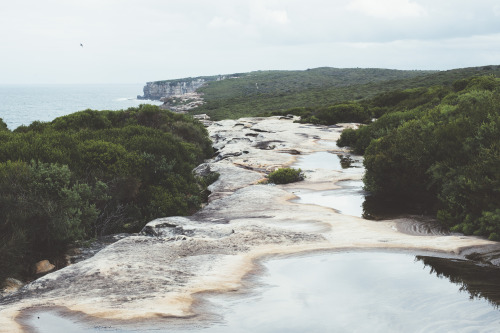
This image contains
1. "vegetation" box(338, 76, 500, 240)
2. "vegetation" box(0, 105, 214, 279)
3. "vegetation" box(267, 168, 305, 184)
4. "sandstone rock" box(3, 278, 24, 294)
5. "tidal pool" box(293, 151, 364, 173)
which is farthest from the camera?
"tidal pool" box(293, 151, 364, 173)

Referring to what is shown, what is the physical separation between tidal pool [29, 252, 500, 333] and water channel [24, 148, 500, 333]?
13mm

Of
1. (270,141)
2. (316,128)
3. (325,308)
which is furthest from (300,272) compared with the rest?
(316,128)

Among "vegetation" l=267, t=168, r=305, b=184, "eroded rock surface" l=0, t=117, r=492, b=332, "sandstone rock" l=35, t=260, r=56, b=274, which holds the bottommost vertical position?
"sandstone rock" l=35, t=260, r=56, b=274

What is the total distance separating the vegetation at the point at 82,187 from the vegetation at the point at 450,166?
741 cm

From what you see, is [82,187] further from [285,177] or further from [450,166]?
[450,166]

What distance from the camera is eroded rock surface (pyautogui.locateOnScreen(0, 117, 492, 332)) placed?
270 inches

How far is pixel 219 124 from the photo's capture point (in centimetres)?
4466

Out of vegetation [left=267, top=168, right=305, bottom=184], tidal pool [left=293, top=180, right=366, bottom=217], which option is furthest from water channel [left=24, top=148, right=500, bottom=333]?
vegetation [left=267, top=168, right=305, bottom=184]

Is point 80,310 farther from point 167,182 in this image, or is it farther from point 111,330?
point 167,182

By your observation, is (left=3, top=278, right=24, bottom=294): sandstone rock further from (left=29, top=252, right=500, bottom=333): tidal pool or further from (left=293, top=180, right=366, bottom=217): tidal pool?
(left=293, top=180, right=366, bottom=217): tidal pool

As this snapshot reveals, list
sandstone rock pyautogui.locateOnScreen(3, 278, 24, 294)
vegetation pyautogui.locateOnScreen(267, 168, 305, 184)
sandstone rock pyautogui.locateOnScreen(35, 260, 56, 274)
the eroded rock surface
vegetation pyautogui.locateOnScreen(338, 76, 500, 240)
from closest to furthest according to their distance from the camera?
the eroded rock surface
sandstone rock pyautogui.locateOnScreen(3, 278, 24, 294)
sandstone rock pyautogui.locateOnScreen(35, 260, 56, 274)
vegetation pyautogui.locateOnScreen(338, 76, 500, 240)
vegetation pyautogui.locateOnScreen(267, 168, 305, 184)

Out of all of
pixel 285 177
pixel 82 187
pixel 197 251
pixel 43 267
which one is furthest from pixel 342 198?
pixel 43 267

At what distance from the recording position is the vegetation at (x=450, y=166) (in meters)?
10.8

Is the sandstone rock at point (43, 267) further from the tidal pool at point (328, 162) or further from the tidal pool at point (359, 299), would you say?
the tidal pool at point (328, 162)
